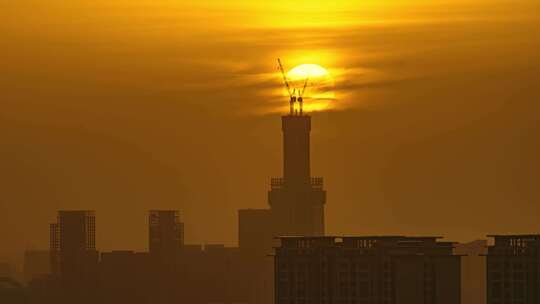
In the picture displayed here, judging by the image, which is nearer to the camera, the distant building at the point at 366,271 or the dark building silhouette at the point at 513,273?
the dark building silhouette at the point at 513,273

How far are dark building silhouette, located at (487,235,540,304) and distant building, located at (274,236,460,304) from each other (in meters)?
2.30

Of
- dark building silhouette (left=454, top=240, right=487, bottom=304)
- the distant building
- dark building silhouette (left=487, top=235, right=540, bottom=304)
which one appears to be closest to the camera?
dark building silhouette (left=487, top=235, right=540, bottom=304)

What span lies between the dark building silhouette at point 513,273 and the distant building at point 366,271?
2303 mm

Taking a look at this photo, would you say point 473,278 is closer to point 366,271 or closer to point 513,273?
point 366,271

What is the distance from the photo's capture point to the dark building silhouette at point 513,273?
137 meters

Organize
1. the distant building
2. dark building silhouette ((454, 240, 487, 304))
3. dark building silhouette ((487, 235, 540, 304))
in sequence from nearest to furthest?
dark building silhouette ((487, 235, 540, 304)) < the distant building < dark building silhouette ((454, 240, 487, 304))

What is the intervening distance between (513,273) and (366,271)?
9.69m

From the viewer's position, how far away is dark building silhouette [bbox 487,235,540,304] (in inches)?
5404

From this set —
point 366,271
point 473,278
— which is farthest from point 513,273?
point 473,278

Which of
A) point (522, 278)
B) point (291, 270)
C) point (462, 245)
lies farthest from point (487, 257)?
point (462, 245)

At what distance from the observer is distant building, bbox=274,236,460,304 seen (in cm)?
13850

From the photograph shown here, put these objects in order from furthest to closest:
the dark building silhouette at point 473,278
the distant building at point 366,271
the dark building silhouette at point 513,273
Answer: the dark building silhouette at point 473,278, the distant building at point 366,271, the dark building silhouette at point 513,273

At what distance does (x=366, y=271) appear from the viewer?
14212cm

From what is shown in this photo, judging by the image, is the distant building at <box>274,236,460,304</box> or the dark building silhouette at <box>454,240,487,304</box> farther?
the dark building silhouette at <box>454,240,487,304</box>
